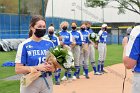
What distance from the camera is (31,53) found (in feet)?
19.7

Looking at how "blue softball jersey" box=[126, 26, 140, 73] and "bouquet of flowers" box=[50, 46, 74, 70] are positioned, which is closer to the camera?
"blue softball jersey" box=[126, 26, 140, 73]

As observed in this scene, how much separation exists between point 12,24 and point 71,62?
111 ft

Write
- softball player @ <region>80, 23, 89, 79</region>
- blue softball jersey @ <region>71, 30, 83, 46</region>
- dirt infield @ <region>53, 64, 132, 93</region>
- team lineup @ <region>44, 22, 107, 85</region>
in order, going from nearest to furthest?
dirt infield @ <region>53, 64, 132, 93</region>
team lineup @ <region>44, 22, 107, 85</region>
blue softball jersey @ <region>71, 30, 83, 46</region>
softball player @ <region>80, 23, 89, 79</region>

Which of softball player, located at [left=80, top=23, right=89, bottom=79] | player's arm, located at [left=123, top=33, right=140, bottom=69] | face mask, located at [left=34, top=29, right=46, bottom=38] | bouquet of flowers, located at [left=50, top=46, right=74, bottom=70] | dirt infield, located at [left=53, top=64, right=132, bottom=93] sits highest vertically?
face mask, located at [left=34, top=29, right=46, bottom=38]

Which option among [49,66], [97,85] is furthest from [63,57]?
[97,85]

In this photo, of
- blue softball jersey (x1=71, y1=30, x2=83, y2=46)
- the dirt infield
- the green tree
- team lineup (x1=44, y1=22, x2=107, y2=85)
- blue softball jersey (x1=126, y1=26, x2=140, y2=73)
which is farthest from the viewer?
the green tree

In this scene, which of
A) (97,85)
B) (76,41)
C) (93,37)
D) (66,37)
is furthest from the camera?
(93,37)

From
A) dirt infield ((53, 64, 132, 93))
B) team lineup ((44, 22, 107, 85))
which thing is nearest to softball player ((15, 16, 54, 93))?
dirt infield ((53, 64, 132, 93))

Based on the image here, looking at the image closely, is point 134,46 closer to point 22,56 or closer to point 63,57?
point 63,57

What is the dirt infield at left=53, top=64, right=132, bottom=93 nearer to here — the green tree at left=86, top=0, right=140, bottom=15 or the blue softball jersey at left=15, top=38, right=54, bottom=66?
the blue softball jersey at left=15, top=38, right=54, bottom=66

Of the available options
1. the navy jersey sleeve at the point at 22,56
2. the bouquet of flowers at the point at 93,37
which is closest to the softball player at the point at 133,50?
the navy jersey sleeve at the point at 22,56

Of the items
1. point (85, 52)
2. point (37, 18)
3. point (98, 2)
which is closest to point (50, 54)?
point (37, 18)

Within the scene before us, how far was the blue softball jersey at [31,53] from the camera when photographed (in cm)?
602

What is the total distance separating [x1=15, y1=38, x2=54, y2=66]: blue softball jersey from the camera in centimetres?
602
